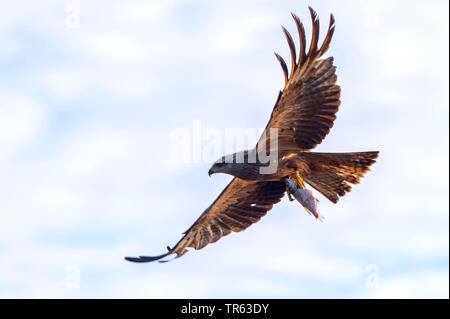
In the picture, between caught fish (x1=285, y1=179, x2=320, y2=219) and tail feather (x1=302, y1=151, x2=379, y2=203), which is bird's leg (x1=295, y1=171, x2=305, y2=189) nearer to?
caught fish (x1=285, y1=179, x2=320, y2=219)

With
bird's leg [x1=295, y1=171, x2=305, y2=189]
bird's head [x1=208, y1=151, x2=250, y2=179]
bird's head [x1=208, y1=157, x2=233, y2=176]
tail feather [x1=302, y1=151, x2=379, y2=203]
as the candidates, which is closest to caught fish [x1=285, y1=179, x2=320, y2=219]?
bird's leg [x1=295, y1=171, x2=305, y2=189]

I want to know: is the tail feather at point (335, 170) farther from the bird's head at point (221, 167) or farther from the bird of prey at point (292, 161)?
the bird's head at point (221, 167)

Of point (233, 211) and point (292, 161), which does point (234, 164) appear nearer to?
point (292, 161)

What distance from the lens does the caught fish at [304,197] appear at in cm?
1265

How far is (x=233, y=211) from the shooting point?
14633 millimetres

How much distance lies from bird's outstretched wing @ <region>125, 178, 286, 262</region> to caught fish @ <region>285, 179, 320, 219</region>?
0.75 m

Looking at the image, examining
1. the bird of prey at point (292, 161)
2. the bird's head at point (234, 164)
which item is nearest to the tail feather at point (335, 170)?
the bird of prey at point (292, 161)

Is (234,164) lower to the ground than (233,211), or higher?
higher

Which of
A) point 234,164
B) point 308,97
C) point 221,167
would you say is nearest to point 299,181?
point 234,164

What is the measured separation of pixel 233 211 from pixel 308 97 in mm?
3052
